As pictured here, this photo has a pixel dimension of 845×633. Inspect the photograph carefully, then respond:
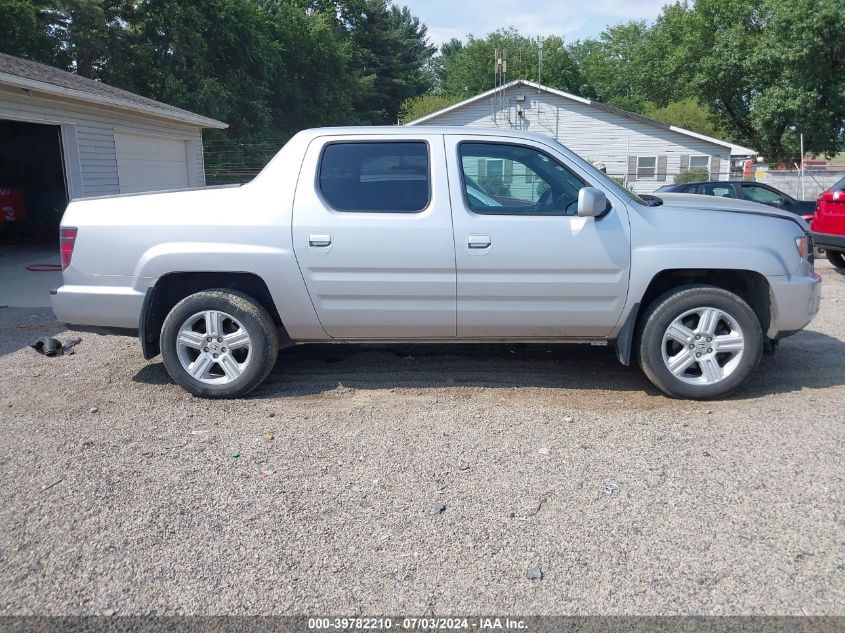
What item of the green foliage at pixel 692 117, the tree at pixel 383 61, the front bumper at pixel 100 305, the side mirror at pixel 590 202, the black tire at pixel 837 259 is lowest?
the black tire at pixel 837 259

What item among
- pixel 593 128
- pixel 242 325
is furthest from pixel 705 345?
pixel 593 128

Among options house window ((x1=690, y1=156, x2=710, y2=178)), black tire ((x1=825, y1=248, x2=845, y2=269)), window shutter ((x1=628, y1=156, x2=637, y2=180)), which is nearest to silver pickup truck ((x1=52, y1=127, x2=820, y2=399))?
black tire ((x1=825, y1=248, x2=845, y2=269))

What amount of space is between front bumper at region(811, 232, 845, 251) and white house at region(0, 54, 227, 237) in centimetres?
1166

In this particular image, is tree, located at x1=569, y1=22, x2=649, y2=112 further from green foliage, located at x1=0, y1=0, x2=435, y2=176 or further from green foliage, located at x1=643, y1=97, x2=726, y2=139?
green foliage, located at x1=0, y1=0, x2=435, y2=176

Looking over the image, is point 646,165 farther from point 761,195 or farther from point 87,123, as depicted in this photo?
point 87,123

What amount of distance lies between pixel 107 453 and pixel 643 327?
354 cm

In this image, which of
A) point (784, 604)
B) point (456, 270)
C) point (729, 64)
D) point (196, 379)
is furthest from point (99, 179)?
point (729, 64)

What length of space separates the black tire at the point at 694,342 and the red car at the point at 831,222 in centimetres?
630

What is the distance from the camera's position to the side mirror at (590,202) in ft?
15.6

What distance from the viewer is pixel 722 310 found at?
4.95 metres

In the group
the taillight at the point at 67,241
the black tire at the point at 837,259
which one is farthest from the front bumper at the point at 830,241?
the taillight at the point at 67,241

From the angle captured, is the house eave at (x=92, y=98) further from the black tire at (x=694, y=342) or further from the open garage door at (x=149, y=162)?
the black tire at (x=694, y=342)

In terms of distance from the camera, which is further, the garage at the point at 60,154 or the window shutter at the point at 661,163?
the window shutter at the point at 661,163

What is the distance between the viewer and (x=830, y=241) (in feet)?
33.9
